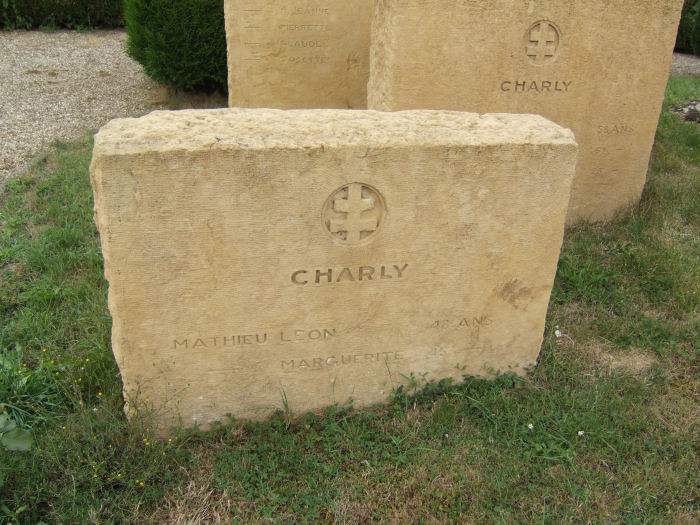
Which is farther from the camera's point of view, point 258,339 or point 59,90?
point 59,90

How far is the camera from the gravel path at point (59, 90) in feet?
20.5

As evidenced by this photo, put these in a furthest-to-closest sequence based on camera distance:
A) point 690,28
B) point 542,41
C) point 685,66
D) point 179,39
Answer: point 690,28 → point 685,66 → point 179,39 → point 542,41

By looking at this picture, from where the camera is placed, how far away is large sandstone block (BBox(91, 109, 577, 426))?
2.25 meters

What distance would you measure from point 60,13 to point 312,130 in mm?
10266

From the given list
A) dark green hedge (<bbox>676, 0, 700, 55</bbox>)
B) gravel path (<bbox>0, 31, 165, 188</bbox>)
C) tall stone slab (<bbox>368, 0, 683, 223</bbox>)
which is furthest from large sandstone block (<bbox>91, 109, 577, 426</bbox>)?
dark green hedge (<bbox>676, 0, 700, 55</bbox>)

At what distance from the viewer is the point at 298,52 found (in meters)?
5.53

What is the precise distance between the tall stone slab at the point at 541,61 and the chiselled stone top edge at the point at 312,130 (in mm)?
1424

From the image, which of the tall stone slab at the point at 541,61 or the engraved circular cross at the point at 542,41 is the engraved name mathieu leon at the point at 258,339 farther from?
the engraved circular cross at the point at 542,41

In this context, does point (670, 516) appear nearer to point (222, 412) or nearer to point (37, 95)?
point (222, 412)

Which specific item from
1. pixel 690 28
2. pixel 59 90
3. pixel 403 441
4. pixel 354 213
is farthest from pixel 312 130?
pixel 690 28

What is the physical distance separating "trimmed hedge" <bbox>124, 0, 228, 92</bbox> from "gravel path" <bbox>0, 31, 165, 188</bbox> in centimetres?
51

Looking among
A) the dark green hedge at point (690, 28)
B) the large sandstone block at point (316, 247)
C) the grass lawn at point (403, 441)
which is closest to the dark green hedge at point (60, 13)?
the grass lawn at point (403, 441)

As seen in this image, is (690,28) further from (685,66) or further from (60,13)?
(60,13)

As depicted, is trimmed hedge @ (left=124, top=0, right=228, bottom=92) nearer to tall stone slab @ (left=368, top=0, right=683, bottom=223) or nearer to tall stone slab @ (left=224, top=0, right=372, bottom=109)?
tall stone slab @ (left=224, top=0, right=372, bottom=109)
